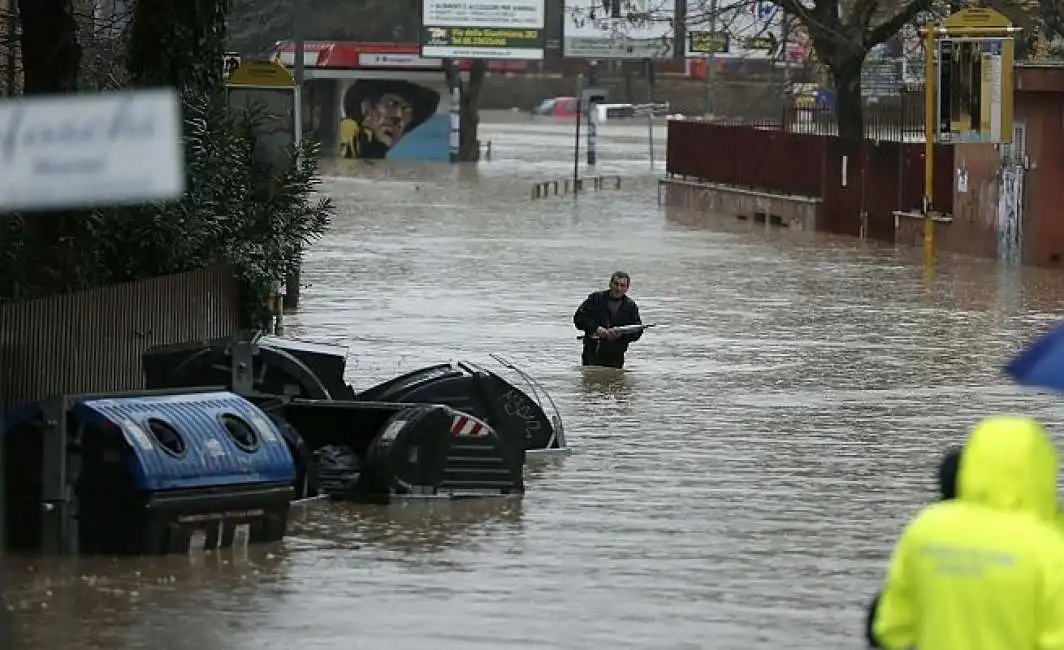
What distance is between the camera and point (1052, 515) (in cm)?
533

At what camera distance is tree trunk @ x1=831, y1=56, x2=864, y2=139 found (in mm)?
45438

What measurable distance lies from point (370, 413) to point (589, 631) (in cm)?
401

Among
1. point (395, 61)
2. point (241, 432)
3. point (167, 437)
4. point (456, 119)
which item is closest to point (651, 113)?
point (456, 119)

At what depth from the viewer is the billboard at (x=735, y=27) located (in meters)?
47.3

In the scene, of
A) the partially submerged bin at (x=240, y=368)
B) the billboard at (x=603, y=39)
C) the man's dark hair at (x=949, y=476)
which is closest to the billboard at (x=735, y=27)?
the billboard at (x=603, y=39)

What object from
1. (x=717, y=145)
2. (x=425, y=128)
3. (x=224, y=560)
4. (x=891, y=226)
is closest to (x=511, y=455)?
(x=224, y=560)

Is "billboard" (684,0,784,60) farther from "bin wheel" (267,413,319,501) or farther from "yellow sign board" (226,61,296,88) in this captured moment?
"bin wheel" (267,413,319,501)

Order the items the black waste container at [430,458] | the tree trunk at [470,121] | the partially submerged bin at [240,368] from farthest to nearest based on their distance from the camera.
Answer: the tree trunk at [470,121], the partially submerged bin at [240,368], the black waste container at [430,458]

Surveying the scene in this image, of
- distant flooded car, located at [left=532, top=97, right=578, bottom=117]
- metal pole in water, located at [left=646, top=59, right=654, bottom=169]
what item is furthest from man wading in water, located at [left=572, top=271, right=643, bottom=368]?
distant flooded car, located at [left=532, top=97, right=578, bottom=117]

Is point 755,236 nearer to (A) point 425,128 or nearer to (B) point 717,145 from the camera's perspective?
(B) point 717,145

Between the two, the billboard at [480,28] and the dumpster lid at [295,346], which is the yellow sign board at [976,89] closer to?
the dumpster lid at [295,346]

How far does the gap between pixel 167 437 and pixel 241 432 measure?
0.46 meters

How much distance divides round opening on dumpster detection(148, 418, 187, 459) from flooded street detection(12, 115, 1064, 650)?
1.85 ft

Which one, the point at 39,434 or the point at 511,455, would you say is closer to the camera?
the point at 39,434
